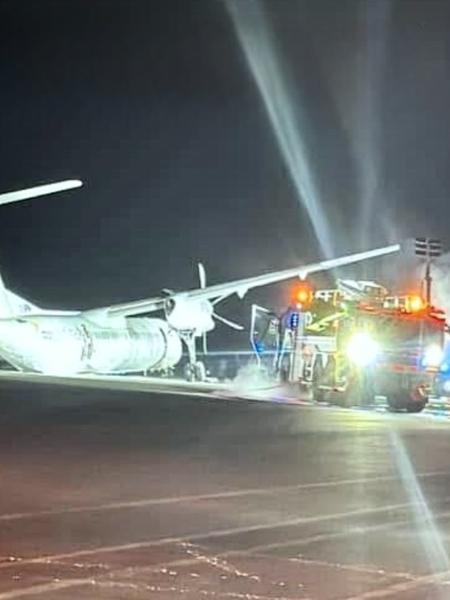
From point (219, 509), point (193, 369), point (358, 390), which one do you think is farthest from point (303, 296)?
point (219, 509)

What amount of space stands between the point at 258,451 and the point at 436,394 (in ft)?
53.5

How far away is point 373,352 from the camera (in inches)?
1121

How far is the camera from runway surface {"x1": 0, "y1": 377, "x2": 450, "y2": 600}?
27.5ft

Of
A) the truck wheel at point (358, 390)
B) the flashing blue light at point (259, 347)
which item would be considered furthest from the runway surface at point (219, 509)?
the flashing blue light at point (259, 347)

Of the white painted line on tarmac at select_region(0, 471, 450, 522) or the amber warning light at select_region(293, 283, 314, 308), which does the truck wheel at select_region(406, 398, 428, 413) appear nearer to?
the amber warning light at select_region(293, 283, 314, 308)

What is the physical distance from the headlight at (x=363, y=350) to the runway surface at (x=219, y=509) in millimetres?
6476

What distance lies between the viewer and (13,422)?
65.2 ft

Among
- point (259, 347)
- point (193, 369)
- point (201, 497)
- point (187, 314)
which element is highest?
point (187, 314)

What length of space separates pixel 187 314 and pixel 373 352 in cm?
1546

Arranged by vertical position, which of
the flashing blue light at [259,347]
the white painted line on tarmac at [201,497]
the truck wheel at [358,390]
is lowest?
the white painted line on tarmac at [201,497]

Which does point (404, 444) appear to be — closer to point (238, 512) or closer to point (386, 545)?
point (238, 512)

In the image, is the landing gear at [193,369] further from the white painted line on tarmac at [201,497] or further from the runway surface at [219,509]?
the white painted line on tarmac at [201,497]

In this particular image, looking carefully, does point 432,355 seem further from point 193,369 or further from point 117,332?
point 117,332

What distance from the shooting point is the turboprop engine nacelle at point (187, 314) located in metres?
43.2
